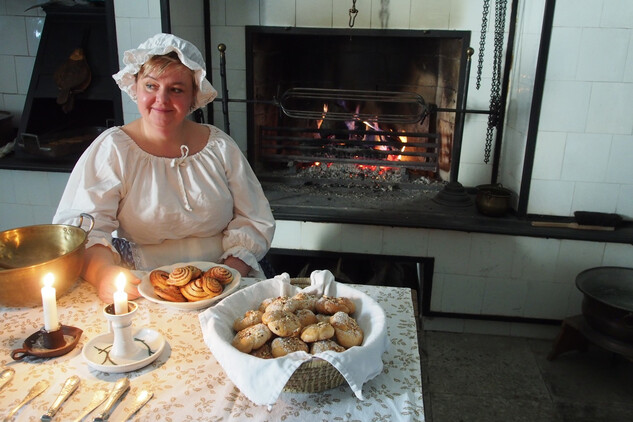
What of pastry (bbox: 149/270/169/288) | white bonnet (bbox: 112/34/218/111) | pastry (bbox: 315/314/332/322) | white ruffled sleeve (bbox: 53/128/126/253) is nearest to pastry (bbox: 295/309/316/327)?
pastry (bbox: 315/314/332/322)

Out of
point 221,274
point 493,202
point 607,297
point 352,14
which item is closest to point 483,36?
point 352,14

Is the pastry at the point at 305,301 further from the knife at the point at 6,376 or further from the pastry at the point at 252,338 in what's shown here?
the knife at the point at 6,376

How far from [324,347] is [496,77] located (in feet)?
6.58

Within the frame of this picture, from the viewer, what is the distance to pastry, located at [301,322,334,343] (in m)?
1.04

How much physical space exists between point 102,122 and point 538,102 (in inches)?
90.4

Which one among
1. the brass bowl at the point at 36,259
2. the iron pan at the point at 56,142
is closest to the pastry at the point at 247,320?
the brass bowl at the point at 36,259

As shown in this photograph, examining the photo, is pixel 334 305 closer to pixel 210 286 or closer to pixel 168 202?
pixel 210 286

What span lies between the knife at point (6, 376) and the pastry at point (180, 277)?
0.37 m

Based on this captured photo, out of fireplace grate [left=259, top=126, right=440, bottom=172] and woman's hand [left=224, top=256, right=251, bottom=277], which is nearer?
woman's hand [left=224, top=256, right=251, bottom=277]

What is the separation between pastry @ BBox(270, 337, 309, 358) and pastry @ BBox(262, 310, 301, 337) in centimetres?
1

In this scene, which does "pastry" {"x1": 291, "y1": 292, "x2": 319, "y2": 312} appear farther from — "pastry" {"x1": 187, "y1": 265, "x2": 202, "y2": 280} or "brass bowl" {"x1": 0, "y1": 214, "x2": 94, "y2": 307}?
"brass bowl" {"x1": 0, "y1": 214, "x2": 94, "y2": 307}

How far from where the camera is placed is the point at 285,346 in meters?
1.02

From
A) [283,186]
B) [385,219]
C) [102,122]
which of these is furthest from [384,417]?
[102,122]

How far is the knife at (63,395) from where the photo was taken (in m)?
0.96
